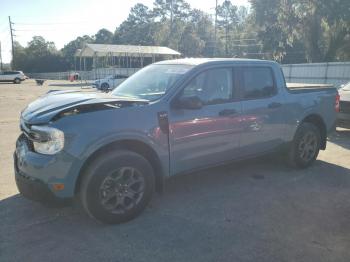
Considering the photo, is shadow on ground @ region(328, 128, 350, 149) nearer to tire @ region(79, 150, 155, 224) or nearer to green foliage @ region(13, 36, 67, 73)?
tire @ region(79, 150, 155, 224)

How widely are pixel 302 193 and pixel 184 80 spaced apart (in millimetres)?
2318

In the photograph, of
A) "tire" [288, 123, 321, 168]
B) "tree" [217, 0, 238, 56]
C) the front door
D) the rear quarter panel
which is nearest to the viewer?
the front door

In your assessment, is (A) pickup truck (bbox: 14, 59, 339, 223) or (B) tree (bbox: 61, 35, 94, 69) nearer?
(A) pickup truck (bbox: 14, 59, 339, 223)

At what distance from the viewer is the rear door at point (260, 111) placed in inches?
194

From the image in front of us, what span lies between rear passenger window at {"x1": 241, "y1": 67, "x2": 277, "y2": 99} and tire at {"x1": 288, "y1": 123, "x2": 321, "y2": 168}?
39.5 inches

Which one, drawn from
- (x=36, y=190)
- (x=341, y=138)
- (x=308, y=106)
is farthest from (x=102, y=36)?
(x=36, y=190)

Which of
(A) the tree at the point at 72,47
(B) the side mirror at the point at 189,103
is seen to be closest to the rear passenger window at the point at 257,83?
(B) the side mirror at the point at 189,103

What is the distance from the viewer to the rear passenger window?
4.98 meters

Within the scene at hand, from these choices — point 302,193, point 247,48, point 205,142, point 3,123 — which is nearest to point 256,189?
point 302,193

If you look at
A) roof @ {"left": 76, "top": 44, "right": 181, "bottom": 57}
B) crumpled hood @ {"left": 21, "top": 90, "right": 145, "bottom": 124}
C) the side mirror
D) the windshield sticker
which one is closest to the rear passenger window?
the windshield sticker

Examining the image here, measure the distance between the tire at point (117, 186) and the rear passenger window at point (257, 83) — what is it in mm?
1940

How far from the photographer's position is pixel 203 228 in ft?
12.5

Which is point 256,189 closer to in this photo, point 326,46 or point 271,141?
point 271,141

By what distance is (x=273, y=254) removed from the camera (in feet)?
10.9
